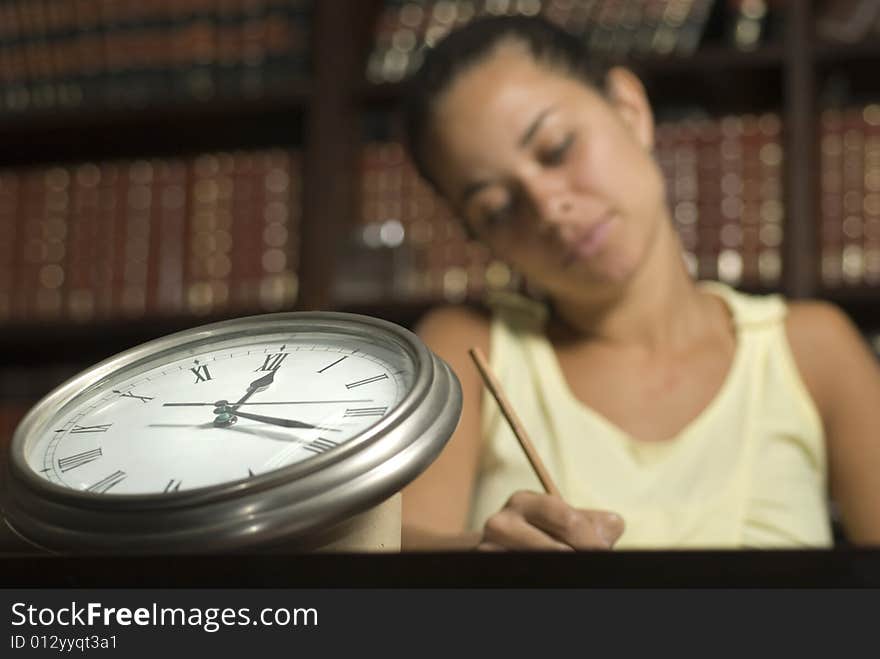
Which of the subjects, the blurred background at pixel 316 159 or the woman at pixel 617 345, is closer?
the woman at pixel 617 345

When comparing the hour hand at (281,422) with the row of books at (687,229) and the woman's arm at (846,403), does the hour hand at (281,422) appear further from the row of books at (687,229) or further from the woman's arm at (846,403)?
the row of books at (687,229)

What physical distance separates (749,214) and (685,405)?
700 millimetres

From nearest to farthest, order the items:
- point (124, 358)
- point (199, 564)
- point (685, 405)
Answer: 1. point (199, 564)
2. point (124, 358)
3. point (685, 405)

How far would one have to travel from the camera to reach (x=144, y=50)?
1.98 metres

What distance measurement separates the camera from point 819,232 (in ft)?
5.66

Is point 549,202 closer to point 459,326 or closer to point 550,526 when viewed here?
point 459,326

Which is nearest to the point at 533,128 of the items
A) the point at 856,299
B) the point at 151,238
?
the point at 856,299

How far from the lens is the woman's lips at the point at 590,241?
42.8 inches

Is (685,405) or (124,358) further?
(685,405)

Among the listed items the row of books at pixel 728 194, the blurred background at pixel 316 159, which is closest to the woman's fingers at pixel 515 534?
the blurred background at pixel 316 159

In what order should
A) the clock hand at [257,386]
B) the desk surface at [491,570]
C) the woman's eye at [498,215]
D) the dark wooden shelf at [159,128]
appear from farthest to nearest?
the dark wooden shelf at [159,128]
the woman's eye at [498,215]
the clock hand at [257,386]
the desk surface at [491,570]

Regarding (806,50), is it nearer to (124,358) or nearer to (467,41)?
(467,41)

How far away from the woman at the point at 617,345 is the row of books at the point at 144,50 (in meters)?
0.80
